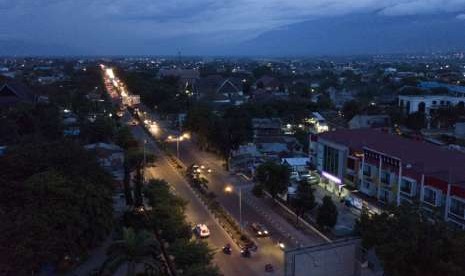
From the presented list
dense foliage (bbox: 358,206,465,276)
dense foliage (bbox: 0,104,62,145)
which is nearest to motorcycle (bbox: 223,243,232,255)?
dense foliage (bbox: 358,206,465,276)

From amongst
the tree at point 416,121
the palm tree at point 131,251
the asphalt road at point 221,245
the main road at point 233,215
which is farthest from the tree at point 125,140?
the tree at point 416,121

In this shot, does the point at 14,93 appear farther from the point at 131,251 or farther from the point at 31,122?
the point at 131,251

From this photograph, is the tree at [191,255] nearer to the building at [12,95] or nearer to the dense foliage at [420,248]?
the dense foliage at [420,248]

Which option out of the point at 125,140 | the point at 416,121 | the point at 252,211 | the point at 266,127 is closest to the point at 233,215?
the point at 252,211

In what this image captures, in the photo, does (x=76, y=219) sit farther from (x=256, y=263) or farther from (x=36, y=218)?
(x=256, y=263)

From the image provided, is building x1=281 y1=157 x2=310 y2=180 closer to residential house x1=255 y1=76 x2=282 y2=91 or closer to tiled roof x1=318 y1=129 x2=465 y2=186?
tiled roof x1=318 y1=129 x2=465 y2=186
